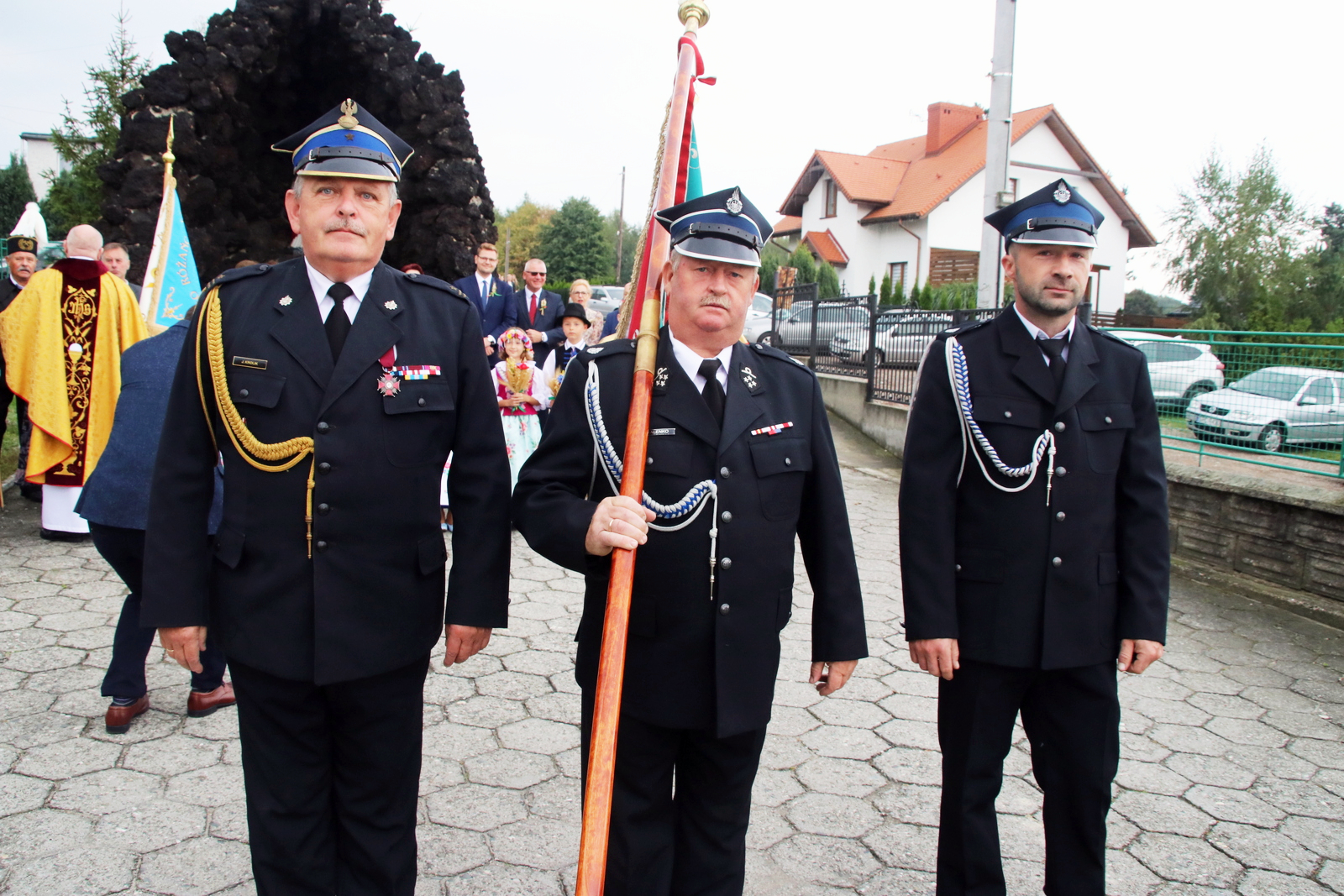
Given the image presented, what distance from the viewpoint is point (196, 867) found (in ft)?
9.20

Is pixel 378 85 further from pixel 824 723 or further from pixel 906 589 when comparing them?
pixel 906 589

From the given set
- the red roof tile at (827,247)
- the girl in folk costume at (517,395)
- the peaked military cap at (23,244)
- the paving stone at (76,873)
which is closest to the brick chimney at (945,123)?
the red roof tile at (827,247)

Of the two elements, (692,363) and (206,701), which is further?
(206,701)

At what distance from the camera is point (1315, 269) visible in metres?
30.0

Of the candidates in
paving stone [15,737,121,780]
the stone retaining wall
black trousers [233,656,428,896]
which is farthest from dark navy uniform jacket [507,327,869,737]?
the stone retaining wall

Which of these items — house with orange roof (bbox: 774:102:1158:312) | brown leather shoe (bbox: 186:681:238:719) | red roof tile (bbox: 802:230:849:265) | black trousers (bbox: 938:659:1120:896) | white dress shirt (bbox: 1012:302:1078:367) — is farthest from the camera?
red roof tile (bbox: 802:230:849:265)

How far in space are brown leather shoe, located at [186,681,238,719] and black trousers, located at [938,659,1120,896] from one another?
2.94m

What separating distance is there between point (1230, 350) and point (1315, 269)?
29.2 metres

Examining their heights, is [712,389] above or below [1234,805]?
above

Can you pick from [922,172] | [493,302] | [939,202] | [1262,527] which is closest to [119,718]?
[493,302]

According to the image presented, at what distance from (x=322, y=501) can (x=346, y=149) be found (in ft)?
2.82

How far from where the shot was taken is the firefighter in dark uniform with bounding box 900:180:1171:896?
98.1 inches

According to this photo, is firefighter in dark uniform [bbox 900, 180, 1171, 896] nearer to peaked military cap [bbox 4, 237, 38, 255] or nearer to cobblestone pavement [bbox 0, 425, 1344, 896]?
cobblestone pavement [bbox 0, 425, 1344, 896]

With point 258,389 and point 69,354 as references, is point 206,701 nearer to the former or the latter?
point 258,389
